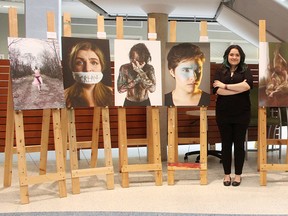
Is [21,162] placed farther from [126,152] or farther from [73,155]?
[126,152]

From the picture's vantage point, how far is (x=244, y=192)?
333cm

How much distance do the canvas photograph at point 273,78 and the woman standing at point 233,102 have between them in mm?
246

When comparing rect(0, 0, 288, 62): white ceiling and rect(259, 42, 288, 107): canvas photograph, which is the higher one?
rect(0, 0, 288, 62): white ceiling

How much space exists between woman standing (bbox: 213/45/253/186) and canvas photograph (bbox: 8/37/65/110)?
1655 mm

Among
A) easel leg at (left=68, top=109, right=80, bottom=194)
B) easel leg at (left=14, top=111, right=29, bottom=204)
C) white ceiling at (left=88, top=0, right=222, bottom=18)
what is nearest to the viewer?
easel leg at (left=14, top=111, right=29, bottom=204)

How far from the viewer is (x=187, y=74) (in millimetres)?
3680

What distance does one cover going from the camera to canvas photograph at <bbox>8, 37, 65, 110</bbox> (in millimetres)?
3102

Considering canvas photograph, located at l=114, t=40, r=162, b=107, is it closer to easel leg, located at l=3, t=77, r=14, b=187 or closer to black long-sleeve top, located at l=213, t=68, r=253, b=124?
black long-sleeve top, located at l=213, t=68, r=253, b=124

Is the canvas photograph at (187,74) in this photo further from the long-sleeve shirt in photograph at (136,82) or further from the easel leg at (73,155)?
the easel leg at (73,155)

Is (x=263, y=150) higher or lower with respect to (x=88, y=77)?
lower

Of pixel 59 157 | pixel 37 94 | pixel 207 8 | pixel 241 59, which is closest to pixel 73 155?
pixel 59 157

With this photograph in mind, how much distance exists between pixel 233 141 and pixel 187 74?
89 cm

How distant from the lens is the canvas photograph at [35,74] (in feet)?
10.2

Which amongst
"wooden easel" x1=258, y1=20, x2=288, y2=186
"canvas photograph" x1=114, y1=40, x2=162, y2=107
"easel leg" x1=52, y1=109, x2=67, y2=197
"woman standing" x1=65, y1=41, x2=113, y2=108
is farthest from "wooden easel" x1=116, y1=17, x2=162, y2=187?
"wooden easel" x1=258, y1=20, x2=288, y2=186
